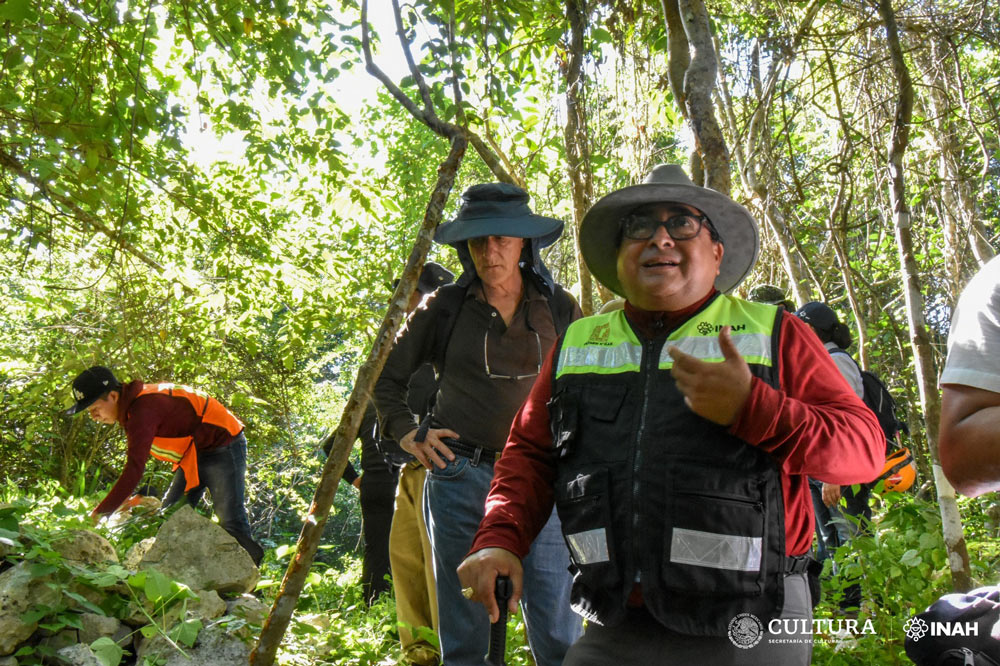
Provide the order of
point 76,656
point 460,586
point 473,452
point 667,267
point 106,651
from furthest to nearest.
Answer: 1. point 76,656
2. point 106,651
3. point 473,452
4. point 460,586
5. point 667,267

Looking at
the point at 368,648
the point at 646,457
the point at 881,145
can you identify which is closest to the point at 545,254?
the point at 881,145

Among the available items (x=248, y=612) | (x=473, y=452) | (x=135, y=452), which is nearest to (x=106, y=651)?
(x=248, y=612)

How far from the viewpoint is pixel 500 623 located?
187 centimetres

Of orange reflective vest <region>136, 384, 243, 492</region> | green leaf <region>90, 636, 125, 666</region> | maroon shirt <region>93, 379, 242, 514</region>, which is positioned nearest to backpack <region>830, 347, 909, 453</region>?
green leaf <region>90, 636, 125, 666</region>

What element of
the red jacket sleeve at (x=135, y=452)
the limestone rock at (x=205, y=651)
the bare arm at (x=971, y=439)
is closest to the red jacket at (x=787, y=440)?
the bare arm at (x=971, y=439)

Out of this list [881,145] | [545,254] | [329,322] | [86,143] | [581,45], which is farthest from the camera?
[545,254]

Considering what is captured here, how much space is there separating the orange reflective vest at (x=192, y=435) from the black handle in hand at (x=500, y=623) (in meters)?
4.60

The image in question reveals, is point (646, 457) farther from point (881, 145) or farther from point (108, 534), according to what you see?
point (881, 145)

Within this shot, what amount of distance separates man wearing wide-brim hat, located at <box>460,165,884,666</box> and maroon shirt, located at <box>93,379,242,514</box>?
412 cm

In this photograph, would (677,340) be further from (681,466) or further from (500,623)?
(500,623)

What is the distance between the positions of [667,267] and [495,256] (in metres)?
1.33

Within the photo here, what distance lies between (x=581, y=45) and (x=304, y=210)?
2.71 m

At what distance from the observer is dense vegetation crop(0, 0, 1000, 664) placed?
4.25 meters

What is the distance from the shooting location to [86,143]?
4.82m
